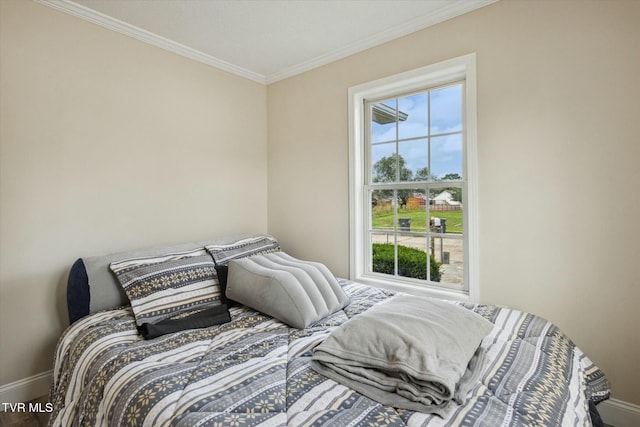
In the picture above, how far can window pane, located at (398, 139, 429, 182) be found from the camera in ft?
8.16

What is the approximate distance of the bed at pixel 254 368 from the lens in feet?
3.25

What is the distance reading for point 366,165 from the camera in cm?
281

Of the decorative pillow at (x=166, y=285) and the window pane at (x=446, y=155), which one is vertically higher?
the window pane at (x=446, y=155)

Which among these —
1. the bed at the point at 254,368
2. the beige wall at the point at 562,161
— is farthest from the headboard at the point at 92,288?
the beige wall at the point at 562,161

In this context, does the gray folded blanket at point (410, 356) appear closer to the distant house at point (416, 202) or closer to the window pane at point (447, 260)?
the window pane at point (447, 260)

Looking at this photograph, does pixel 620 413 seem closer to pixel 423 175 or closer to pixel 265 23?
pixel 423 175

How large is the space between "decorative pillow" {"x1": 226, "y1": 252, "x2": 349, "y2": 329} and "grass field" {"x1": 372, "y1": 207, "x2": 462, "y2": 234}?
0.90 metres

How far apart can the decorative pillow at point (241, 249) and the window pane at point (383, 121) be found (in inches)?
49.8

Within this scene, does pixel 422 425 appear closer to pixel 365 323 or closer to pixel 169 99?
pixel 365 323

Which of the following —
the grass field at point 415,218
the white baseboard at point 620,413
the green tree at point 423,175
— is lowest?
the white baseboard at point 620,413

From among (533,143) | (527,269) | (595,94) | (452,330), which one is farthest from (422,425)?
(595,94)

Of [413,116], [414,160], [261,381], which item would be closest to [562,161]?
[414,160]

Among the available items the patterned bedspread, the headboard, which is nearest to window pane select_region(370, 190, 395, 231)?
the patterned bedspread

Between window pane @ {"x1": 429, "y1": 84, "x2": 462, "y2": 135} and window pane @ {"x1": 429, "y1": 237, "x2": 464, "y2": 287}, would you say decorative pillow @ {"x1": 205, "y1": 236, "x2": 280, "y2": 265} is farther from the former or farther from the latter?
window pane @ {"x1": 429, "y1": 84, "x2": 462, "y2": 135}
